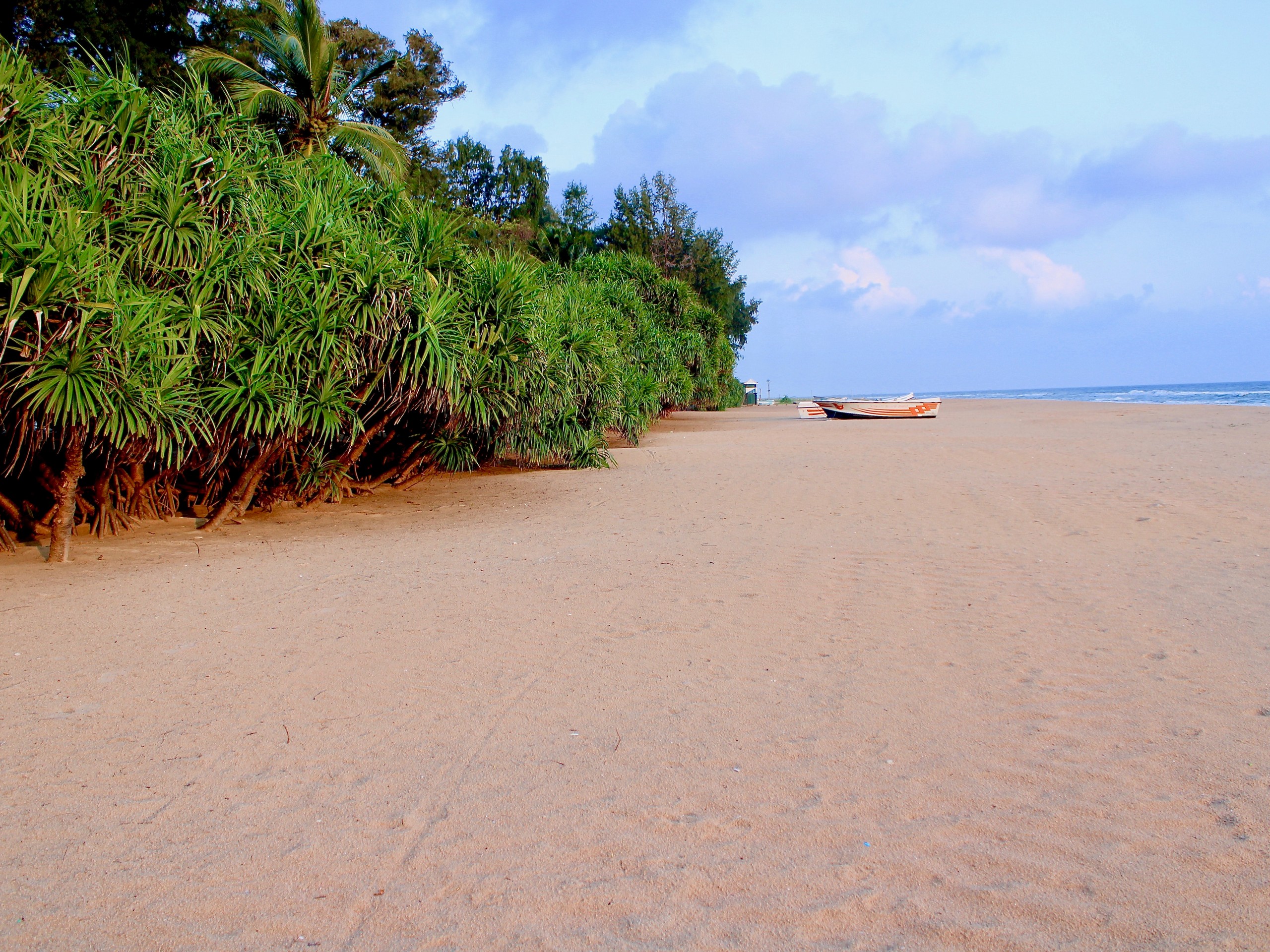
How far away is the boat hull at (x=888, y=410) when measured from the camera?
27.8 meters

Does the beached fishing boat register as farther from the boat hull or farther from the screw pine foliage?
the screw pine foliage

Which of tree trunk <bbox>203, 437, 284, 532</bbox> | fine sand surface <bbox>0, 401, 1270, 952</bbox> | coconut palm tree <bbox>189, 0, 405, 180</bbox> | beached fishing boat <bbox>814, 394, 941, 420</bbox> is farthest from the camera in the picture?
beached fishing boat <bbox>814, 394, 941, 420</bbox>

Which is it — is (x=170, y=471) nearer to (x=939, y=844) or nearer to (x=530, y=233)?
(x=939, y=844)

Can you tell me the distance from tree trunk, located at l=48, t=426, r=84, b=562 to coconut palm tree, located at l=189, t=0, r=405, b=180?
10.2 meters

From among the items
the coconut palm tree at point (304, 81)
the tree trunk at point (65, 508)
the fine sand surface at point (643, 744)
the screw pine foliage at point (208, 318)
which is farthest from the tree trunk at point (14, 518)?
the coconut palm tree at point (304, 81)

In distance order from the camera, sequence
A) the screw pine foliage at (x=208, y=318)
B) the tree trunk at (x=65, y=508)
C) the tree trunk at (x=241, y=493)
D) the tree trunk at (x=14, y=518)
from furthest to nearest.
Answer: the tree trunk at (x=241, y=493) → the tree trunk at (x=14, y=518) → the tree trunk at (x=65, y=508) → the screw pine foliage at (x=208, y=318)

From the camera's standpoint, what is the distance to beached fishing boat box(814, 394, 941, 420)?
2781 centimetres

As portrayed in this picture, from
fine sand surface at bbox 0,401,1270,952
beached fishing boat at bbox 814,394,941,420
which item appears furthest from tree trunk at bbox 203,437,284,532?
beached fishing boat at bbox 814,394,941,420

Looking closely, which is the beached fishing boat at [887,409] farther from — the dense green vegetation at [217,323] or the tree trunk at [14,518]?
the tree trunk at [14,518]

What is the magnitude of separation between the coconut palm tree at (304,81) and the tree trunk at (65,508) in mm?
→ 10192

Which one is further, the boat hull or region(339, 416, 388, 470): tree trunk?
the boat hull

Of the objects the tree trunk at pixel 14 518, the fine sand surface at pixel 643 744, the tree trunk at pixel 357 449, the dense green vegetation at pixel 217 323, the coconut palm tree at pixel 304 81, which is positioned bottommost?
the fine sand surface at pixel 643 744

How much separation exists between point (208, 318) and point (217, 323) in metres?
0.08

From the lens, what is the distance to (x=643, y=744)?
138 inches
